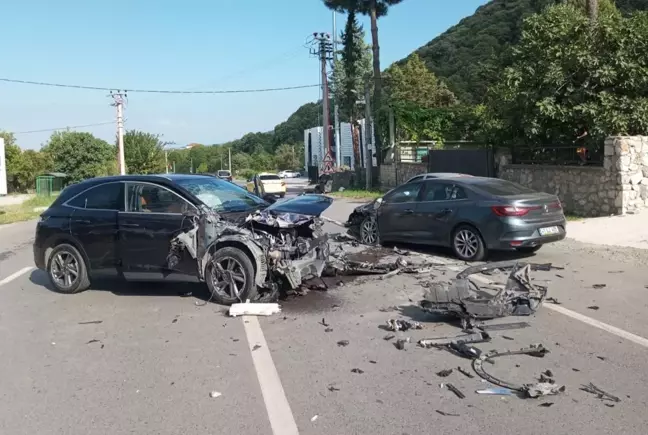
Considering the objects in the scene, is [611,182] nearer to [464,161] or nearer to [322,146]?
[464,161]

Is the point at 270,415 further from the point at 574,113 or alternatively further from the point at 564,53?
the point at 564,53

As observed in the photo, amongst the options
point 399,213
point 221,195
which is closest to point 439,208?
point 399,213

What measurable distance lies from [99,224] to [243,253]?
2224 millimetres

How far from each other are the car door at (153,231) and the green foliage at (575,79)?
12254 millimetres

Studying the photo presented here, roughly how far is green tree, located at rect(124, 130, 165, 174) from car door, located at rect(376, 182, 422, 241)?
175 ft

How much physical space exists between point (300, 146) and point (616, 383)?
10642 cm

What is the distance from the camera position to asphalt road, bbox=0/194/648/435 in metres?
4.20

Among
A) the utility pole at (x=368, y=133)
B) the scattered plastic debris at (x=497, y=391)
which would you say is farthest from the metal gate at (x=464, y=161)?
the scattered plastic debris at (x=497, y=391)

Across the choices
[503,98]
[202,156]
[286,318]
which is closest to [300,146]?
[202,156]

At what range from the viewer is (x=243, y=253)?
7.41 meters

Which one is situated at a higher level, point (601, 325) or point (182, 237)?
point (182, 237)

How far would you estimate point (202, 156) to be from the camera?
143 meters

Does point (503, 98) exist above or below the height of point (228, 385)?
above

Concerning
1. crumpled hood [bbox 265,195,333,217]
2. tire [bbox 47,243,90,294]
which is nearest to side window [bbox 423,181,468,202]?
crumpled hood [bbox 265,195,333,217]
